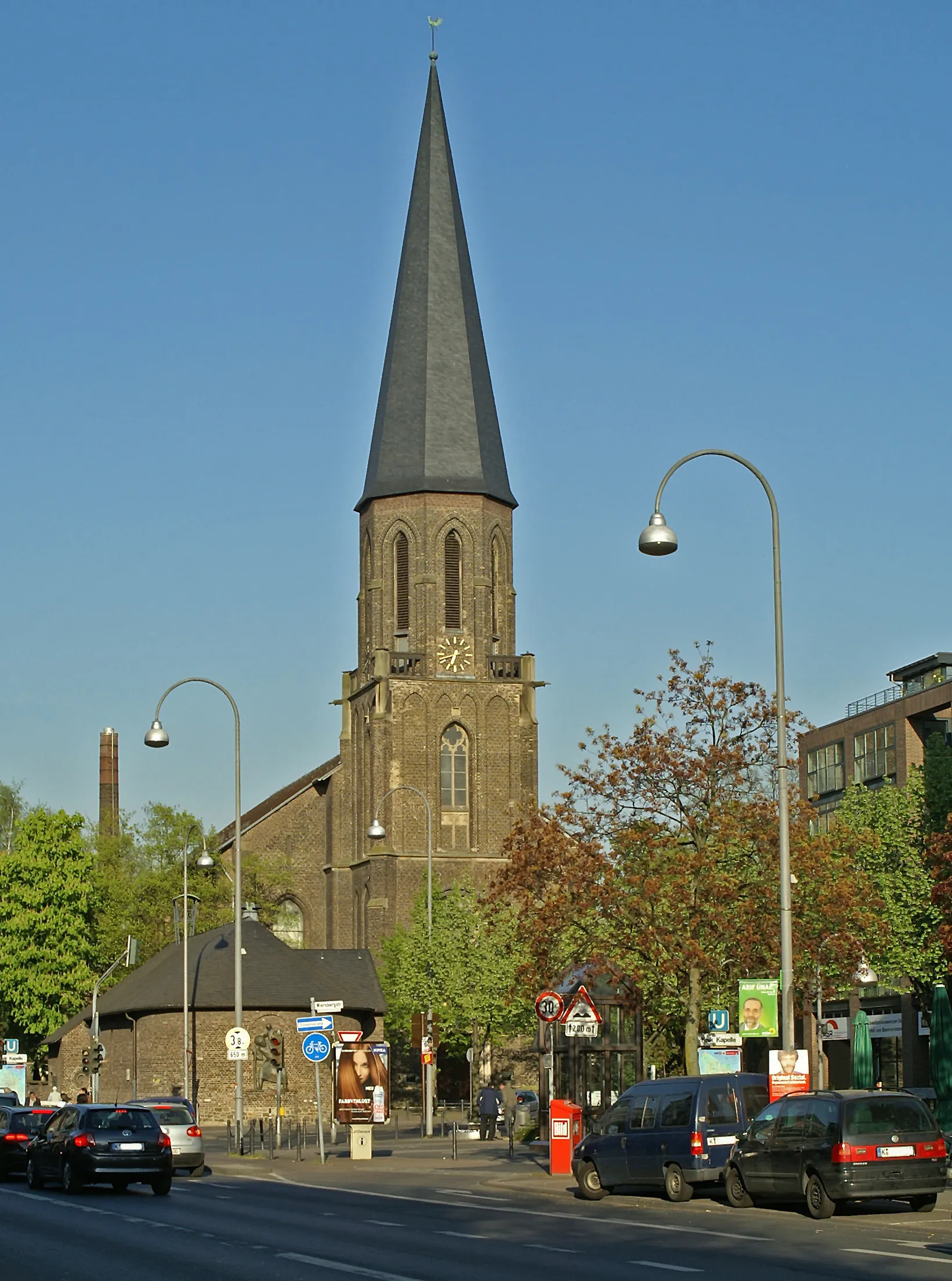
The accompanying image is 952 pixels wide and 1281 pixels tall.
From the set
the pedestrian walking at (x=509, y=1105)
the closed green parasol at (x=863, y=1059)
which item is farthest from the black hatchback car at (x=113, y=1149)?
the closed green parasol at (x=863, y=1059)

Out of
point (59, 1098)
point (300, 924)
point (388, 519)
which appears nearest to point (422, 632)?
point (388, 519)

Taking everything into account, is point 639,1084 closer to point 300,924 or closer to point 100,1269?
point 100,1269

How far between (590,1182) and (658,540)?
906 centimetres

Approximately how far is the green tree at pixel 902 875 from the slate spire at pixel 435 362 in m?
32.7

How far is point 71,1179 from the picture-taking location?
29.5m

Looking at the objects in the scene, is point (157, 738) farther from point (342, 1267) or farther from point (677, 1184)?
point (342, 1267)

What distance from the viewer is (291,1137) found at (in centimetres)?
5572

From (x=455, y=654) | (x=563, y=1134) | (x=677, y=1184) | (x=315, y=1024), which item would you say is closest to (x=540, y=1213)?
(x=677, y=1184)

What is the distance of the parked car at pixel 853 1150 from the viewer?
22.5 m

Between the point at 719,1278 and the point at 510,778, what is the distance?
69.3 meters

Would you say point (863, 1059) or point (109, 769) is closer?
point (863, 1059)

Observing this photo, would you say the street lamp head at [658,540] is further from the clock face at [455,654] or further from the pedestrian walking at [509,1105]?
the clock face at [455,654]

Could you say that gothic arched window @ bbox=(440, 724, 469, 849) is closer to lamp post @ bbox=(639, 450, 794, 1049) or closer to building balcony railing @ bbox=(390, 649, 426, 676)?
building balcony railing @ bbox=(390, 649, 426, 676)

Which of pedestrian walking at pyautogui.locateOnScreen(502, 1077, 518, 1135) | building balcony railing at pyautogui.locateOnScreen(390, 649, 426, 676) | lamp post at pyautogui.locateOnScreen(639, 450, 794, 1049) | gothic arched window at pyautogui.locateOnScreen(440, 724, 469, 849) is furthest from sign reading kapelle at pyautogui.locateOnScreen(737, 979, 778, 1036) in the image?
building balcony railing at pyautogui.locateOnScreen(390, 649, 426, 676)
